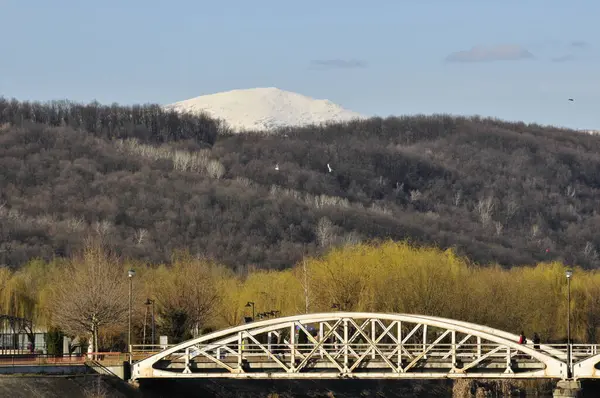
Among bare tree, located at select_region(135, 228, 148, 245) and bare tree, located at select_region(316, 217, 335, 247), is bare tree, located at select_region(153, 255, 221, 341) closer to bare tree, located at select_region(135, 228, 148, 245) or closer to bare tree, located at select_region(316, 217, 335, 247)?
bare tree, located at select_region(135, 228, 148, 245)

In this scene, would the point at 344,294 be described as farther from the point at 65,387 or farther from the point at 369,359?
the point at 65,387

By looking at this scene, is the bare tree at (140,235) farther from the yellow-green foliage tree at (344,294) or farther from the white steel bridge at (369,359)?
the white steel bridge at (369,359)

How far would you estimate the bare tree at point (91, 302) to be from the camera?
274 feet

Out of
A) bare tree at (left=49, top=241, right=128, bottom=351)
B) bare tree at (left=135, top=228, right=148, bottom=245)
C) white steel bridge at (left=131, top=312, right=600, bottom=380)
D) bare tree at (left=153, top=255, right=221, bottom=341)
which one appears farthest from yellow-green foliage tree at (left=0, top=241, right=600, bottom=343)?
bare tree at (left=135, top=228, right=148, bottom=245)

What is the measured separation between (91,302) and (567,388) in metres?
30.4

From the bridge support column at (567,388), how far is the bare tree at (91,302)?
26433mm

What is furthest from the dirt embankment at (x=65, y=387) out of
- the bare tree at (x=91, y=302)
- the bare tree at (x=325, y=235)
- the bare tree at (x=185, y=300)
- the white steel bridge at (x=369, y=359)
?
the bare tree at (x=325, y=235)

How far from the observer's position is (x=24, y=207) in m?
198

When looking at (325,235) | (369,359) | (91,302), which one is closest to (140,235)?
(325,235)

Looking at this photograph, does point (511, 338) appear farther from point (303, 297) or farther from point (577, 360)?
point (303, 297)

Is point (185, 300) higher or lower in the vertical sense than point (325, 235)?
higher

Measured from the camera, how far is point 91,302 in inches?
3310

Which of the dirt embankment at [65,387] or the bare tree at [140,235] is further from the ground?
the dirt embankment at [65,387]

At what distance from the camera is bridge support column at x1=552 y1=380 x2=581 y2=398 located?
64.7 metres
